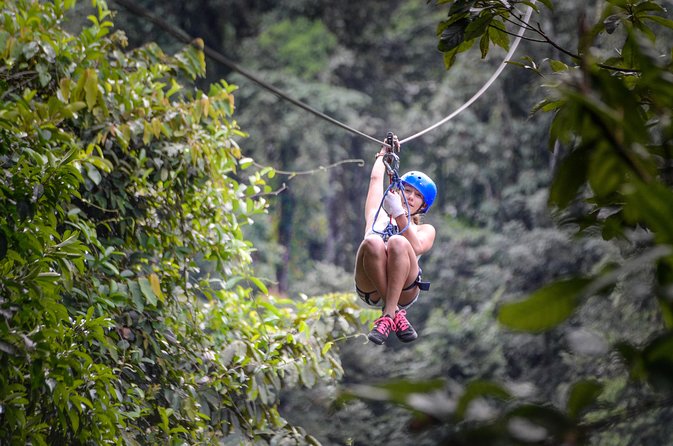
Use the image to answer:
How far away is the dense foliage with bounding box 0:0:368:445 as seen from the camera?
194 centimetres

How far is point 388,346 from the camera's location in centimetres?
1146

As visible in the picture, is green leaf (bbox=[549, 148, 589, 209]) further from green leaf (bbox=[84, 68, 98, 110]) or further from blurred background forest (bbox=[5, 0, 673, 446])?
blurred background forest (bbox=[5, 0, 673, 446])

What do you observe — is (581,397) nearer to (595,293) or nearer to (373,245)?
(595,293)

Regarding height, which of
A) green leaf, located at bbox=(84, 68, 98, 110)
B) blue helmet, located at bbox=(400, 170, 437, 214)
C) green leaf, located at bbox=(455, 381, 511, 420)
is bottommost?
green leaf, located at bbox=(455, 381, 511, 420)

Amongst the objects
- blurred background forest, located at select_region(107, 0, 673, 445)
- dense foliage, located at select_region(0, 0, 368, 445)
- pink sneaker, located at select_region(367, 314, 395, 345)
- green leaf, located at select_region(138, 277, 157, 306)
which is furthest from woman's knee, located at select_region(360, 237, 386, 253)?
blurred background forest, located at select_region(107, 0, 673, 445)

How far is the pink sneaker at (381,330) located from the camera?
280 centimetres

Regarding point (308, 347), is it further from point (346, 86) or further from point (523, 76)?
point (346, 86)

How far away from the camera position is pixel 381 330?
2838mm

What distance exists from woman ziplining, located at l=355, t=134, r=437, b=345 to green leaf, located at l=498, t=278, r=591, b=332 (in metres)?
2.27

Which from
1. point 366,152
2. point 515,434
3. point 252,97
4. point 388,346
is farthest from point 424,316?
point 515,434

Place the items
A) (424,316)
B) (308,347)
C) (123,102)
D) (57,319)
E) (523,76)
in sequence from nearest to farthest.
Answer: (57,319) → (123,102) → (308,347) → (523,76) → (424,316)

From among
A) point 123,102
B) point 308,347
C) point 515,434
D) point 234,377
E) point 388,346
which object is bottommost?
point 515,434

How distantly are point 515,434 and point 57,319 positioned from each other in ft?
5.33

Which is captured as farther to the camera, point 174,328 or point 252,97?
point 252,97
